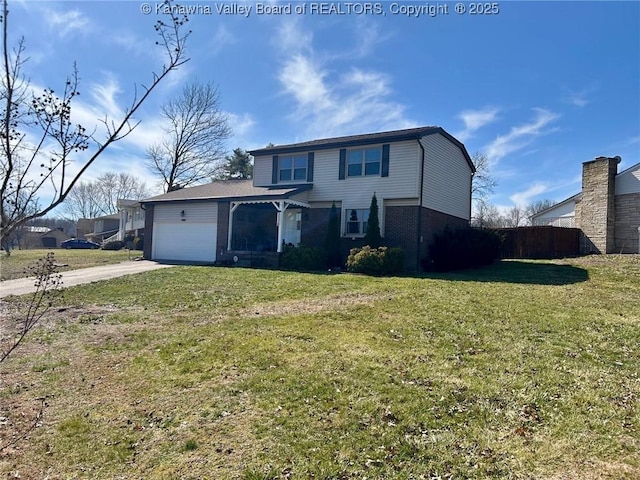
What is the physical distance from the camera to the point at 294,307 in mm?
9164

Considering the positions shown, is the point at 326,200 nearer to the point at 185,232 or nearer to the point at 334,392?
the point at 185,232

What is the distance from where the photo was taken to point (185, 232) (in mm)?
22031

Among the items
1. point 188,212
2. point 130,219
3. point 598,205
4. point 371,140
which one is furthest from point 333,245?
point 130,219

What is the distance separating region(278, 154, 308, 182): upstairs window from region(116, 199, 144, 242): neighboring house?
20688 mm

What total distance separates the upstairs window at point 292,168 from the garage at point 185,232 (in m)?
3.91

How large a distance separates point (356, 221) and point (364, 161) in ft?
9.06

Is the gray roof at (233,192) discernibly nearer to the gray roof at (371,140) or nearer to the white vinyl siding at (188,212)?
the white vinyl siding at (188,212)

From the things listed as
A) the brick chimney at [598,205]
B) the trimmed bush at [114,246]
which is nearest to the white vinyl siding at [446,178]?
the brick chimney at [598,205]

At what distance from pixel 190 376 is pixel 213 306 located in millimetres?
4356

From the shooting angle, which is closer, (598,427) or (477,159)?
(598,427)

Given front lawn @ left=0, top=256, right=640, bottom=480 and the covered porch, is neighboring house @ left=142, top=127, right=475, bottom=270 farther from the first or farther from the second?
front lawn @ left=0, top=256, right=640, bottom=480

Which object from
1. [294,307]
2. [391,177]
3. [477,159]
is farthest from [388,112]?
[477,159]

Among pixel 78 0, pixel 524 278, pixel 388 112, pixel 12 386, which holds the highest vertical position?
pixel 388 112

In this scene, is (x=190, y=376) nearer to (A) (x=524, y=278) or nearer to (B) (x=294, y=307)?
(B) (x=294, y=307)
